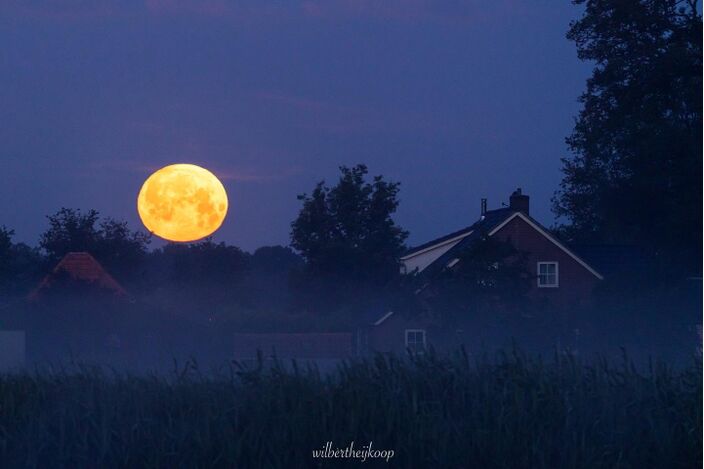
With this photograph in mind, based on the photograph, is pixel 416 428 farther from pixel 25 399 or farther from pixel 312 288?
pixel 312 288

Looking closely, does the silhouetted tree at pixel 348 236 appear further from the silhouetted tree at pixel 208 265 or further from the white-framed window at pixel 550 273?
the white-framed window at pixel 550 273

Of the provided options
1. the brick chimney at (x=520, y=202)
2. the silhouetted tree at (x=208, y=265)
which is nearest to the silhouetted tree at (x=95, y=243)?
the silhouetted tree at (x=208, y=265)

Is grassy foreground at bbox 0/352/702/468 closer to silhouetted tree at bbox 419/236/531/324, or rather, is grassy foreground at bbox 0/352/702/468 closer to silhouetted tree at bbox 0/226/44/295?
silhouetted tree at bbox 419/236/531/324

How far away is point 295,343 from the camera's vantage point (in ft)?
99.0

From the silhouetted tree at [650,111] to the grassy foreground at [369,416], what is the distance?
45.1ft

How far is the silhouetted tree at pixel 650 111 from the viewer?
22844mm

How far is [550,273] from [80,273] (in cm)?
1716

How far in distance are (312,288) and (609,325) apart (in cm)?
3108

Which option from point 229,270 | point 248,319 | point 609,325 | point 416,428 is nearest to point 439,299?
point 609,325

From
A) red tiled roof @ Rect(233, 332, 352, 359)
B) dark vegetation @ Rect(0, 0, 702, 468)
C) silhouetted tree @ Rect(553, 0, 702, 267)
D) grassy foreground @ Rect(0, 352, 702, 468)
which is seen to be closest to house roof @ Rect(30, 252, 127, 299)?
dark vegetation @ Rect(0, 0, 702, 468)

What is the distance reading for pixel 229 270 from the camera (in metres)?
52.8

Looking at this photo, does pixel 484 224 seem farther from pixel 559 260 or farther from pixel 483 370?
pixel 483 370

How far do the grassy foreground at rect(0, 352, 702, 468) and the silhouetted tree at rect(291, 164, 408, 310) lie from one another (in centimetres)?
3922

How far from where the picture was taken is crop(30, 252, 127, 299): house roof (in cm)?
3077
